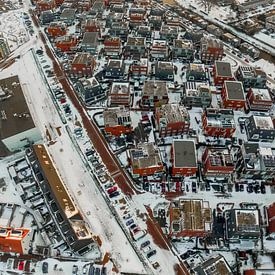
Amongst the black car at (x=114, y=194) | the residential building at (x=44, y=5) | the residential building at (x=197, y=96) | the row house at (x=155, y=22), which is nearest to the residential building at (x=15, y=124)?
the black car at (x=114, y=194)

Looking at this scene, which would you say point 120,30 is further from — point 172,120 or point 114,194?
point 114,194

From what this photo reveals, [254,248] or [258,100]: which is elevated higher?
[258,100]

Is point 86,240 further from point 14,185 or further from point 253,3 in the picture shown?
point 253,3

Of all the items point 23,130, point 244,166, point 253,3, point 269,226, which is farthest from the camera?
point 253,3

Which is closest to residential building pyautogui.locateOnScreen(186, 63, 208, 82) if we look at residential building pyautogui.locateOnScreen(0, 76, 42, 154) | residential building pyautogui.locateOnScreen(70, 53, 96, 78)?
residential building pyautogui.locateOnScreen(70, 53, 96, 78)

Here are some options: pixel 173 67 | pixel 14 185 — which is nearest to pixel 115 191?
pixel 14 185

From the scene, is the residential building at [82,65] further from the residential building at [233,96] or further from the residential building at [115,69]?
the residential building at [233,96]
